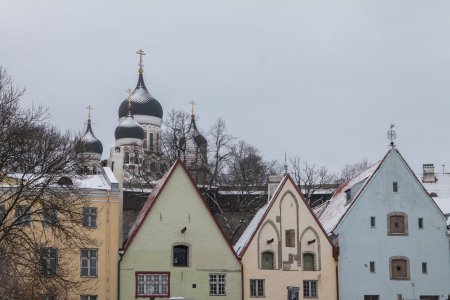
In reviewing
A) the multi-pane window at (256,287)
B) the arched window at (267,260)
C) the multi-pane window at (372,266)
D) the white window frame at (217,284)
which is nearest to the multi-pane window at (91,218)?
the white window frame at (217,284)

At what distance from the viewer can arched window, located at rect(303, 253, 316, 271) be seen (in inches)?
2221

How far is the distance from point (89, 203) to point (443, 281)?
2198 centimetres

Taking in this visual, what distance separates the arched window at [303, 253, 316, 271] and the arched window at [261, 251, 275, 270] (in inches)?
79.3

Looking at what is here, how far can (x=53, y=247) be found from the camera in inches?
2069

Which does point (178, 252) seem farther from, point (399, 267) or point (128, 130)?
point (128, 130)

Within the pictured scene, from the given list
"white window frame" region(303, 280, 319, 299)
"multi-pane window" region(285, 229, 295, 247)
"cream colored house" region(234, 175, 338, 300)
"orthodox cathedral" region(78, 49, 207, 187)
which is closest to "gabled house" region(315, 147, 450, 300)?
"cream colored house" region(234, 175, 338, 300)

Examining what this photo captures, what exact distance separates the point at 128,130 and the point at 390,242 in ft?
221

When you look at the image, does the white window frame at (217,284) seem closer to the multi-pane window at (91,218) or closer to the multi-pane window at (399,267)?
the multi-pane window at (91,218)

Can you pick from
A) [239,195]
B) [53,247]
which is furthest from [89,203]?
[239,195]

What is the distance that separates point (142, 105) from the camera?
128 m

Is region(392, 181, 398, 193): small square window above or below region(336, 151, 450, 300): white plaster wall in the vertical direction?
above

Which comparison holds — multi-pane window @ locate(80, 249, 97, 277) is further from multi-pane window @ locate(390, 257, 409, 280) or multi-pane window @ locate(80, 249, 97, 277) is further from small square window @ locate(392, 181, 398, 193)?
small square window @ locate(392, 181, 398, 193)

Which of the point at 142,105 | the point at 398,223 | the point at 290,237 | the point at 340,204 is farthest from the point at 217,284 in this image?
the point at 142,105

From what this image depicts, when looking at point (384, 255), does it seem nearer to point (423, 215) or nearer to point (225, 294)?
point (423, 215)
